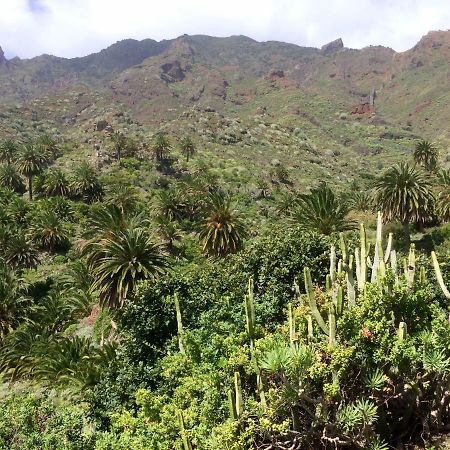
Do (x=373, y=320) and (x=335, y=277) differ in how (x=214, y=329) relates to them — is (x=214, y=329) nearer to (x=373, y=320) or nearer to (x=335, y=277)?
(x=335, y=277)

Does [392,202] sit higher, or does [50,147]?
[50,147]

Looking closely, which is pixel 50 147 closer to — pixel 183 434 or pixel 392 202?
pixel 392 202

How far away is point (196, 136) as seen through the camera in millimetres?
139250

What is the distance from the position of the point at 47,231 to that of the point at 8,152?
3763 centimetres

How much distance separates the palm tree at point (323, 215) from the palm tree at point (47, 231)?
41.7 m

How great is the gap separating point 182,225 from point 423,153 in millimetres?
41049

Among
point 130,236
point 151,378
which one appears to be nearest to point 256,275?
point 151,378

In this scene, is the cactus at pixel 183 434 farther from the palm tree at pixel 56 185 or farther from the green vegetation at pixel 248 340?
the palm tree at pixel 56 185

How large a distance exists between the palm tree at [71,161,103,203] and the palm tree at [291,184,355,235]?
54.0 meters

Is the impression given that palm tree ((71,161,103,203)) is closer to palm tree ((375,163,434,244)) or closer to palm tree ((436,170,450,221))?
palm tree ((375,163,434,244))

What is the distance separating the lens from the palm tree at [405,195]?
39.6m

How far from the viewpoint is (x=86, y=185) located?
7794 cm

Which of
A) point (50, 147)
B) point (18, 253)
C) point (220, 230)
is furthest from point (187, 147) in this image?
point (220, 230)

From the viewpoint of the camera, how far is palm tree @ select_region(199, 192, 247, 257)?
38.3 m
